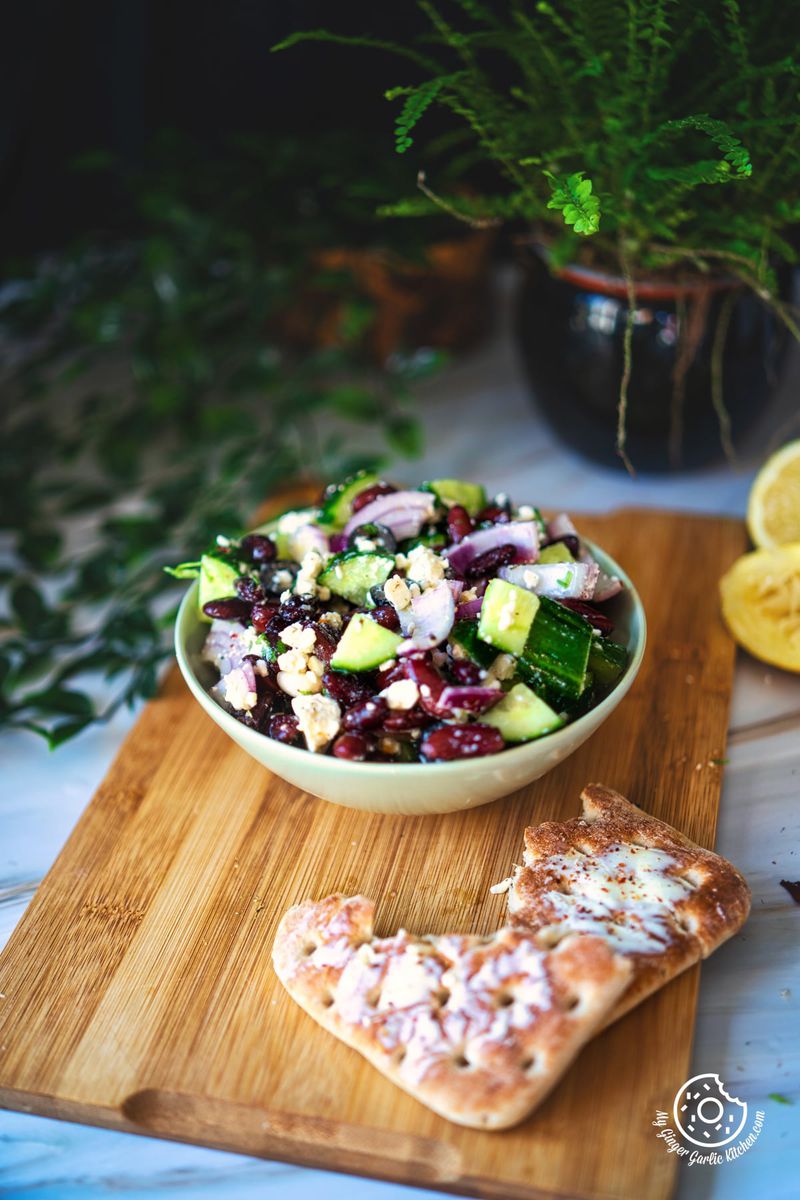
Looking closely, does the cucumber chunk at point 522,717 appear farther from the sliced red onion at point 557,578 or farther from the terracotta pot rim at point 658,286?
the terracotta pot rim at point 658,286

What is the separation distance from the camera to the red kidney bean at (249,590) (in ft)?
5.24

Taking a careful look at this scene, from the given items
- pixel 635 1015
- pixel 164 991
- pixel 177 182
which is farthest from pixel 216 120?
pixel 635 1015

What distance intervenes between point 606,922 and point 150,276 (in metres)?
1.96

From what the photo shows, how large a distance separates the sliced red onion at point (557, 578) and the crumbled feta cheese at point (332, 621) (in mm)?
255

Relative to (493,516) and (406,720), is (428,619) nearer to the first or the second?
(406,720)

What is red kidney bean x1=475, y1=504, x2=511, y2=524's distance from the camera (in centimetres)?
168

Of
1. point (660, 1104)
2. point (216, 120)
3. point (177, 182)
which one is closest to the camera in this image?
point (660, 1104)

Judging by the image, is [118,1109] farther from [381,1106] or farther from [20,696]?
[20,696]

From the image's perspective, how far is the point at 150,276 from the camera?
8.44ft

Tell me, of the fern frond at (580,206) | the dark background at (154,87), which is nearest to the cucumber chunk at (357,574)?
the fern frond at (580,206)

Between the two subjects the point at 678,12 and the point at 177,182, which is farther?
the point at 177,182

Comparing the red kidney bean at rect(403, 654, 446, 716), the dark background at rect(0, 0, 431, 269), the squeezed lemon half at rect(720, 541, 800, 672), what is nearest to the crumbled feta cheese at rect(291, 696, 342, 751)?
the red kidney bean at rect(403, 654, 446, 716)

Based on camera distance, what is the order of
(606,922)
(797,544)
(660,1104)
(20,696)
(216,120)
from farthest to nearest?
(216,120) < (20,696) < (797,544) < (606,922) < (660,1104)

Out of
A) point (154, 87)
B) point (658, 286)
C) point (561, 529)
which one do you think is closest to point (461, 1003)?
point (561, 529)
